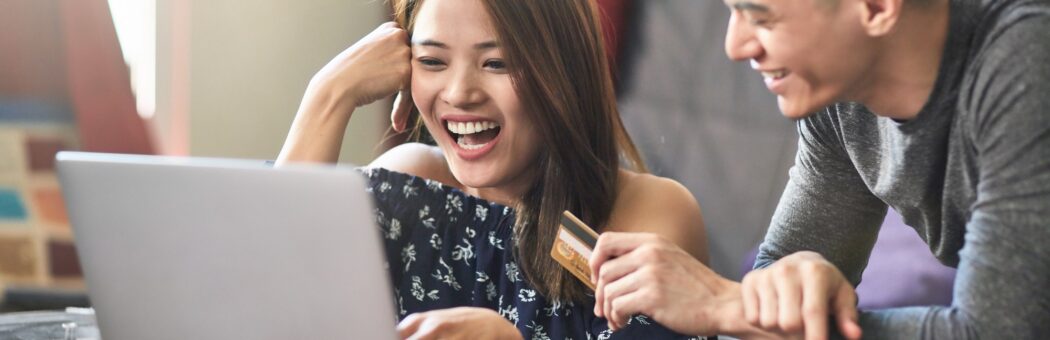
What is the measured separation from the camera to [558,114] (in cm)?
136

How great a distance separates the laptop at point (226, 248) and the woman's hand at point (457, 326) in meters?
0.19

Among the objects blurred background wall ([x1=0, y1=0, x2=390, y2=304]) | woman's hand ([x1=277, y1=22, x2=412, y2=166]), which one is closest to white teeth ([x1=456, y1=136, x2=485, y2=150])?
woman's hand ([x1=277, y1=22, x2=412, y2=166])

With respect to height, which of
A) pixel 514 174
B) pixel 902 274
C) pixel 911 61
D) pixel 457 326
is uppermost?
pixel 911 61

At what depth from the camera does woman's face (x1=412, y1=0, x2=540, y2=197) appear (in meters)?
1.36

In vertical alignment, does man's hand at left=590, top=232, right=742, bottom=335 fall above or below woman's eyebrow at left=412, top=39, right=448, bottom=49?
below

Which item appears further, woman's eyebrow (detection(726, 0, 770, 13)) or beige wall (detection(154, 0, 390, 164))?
beige wall (detection(154, 0, 390, 164))

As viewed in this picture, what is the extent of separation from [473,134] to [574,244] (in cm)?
47

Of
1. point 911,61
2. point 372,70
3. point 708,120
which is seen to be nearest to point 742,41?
point 911,61

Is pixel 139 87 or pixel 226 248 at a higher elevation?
pixel 139 87

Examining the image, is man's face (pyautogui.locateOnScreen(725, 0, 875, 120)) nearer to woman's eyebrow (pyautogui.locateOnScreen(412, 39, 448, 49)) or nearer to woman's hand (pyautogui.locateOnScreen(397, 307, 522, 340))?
woman's hand (pyautogui.locateOnScreen(397, 307, 522, 340))

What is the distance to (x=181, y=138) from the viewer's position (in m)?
2.49

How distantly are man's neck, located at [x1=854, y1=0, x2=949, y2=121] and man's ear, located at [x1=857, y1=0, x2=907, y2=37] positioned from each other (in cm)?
3

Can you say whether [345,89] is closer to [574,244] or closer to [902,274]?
[574,244]

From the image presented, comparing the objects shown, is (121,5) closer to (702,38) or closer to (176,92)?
(176,92)
